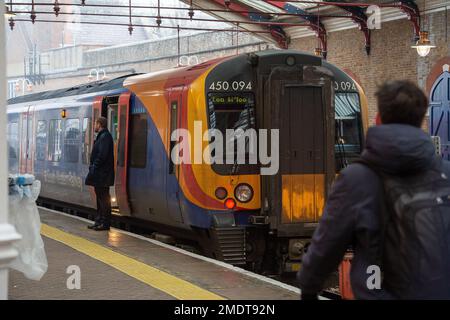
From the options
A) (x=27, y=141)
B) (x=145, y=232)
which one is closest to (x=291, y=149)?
(x=145, y=232)

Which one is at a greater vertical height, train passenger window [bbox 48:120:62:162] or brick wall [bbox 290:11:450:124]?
brick wall [bbox 290:11:450:124]

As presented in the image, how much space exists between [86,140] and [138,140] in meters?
2.97

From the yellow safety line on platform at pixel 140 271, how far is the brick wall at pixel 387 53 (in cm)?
1135

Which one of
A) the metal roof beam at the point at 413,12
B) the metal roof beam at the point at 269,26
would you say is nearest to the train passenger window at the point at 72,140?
the metal roof beam at the point at 413,12

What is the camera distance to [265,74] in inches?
399

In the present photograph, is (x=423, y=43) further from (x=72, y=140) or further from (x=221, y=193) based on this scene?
(x=221, y=193)

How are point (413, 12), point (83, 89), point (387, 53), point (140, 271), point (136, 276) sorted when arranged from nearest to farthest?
point (136, 276)
point (140, 271)
point (83, 89)
point (413, 12)
point (387, 53)

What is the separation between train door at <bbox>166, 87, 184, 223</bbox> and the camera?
34.2 feet

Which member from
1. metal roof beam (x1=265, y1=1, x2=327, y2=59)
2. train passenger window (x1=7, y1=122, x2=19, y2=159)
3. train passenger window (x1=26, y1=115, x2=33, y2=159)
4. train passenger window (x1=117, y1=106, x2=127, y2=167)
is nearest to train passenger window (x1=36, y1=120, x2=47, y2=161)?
train passenger window (x1=26, y1=115, x2=33, y2=159)

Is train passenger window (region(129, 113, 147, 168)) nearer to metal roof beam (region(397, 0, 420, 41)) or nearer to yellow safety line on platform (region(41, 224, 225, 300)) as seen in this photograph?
yellow safety line on platform (region(41, 224, 225, 300))

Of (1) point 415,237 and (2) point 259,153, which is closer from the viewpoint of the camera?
(1) point 415,237

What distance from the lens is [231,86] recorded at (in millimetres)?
10117

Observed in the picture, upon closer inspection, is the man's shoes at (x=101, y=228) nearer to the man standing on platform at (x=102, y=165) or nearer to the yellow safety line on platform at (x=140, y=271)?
the man standing on platform at (x=102, y=165)

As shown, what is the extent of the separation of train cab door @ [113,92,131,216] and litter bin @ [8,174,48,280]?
5.55m
